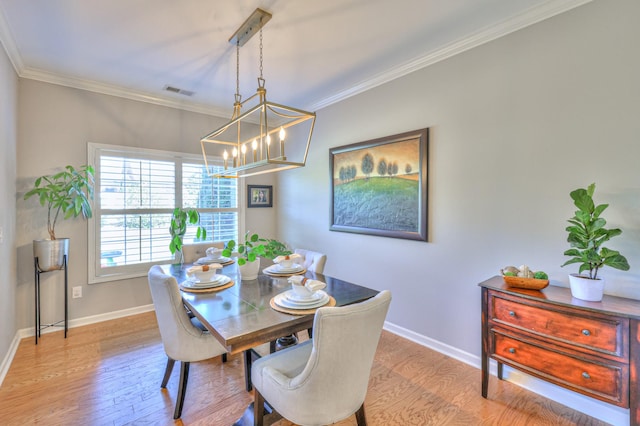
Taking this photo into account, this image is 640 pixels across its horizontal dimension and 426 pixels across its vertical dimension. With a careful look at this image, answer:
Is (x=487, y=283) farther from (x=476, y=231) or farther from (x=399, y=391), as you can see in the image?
(x=399, y=391)

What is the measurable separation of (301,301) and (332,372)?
472mm

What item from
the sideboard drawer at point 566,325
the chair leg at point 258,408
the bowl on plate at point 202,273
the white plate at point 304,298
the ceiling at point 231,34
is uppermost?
the ceiling at point 231,34

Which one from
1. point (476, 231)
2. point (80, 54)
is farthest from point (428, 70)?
point (80, 54)

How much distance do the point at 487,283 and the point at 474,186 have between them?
33.5 inches

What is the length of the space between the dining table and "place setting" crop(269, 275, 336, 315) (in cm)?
1

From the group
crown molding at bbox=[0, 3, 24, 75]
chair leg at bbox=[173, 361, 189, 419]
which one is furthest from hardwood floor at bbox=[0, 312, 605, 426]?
crown molding at bbox=[0, 3, 24, 75]

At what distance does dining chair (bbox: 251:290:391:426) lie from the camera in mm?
1263

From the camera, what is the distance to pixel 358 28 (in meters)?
2.36

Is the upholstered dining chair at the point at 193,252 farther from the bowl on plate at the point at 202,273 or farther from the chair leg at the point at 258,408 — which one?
the chair leg at the point at 258,408

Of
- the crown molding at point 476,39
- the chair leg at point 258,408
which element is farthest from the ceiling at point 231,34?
the chair leg at point 258,408

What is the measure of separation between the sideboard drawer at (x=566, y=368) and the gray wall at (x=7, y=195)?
3.93 metres

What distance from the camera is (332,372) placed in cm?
131

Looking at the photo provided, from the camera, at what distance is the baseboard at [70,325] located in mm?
2429

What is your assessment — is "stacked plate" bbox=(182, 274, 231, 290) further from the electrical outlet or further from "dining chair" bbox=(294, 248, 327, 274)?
the electrical outlet
